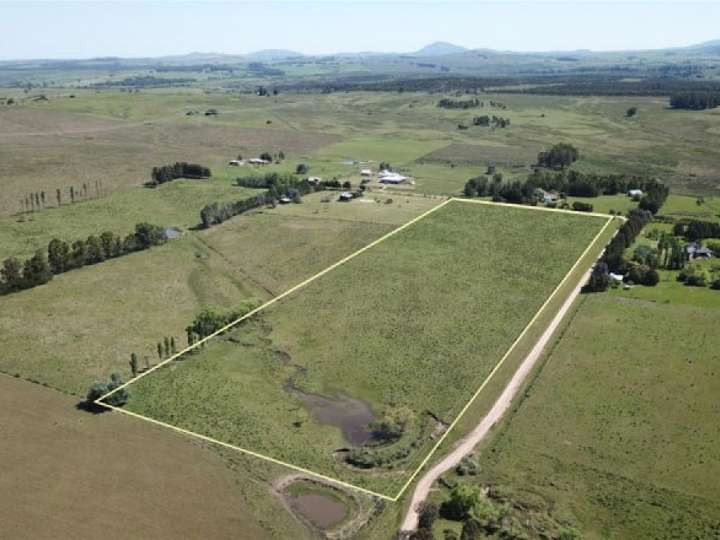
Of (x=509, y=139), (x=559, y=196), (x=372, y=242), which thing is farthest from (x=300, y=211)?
(x=509, y=139)

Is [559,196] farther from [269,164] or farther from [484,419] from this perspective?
[484,419]

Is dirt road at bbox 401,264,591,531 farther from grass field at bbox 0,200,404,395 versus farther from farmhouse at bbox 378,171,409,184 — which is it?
farmhouse at bbox 378,171,409,184

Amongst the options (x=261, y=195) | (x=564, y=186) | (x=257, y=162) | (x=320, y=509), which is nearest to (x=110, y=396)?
(x=320, y=509)

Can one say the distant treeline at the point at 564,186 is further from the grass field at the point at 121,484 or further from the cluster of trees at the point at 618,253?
the grass field at the point at 121,484

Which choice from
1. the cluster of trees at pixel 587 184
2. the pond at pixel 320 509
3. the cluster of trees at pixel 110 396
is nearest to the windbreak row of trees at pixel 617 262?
the cluster of trees at pixel 587 184

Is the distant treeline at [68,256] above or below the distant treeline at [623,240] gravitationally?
below
